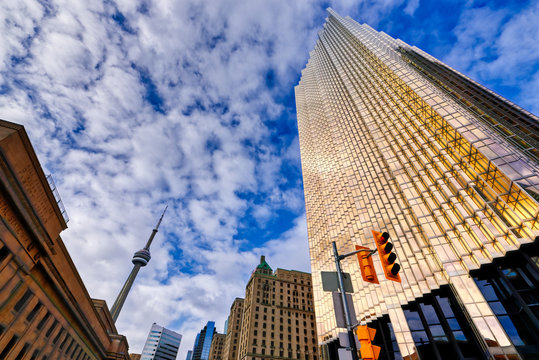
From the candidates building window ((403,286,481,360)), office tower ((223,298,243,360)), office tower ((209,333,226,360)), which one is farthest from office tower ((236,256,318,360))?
office tower ((209,333,226,360))

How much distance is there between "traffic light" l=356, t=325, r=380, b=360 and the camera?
6.40 metres

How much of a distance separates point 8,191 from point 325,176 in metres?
70.2

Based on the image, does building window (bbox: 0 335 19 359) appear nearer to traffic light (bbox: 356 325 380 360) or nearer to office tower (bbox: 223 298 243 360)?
traffic light (bbox: 356 325 380 360)

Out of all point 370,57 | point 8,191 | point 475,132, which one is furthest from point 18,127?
point 370,57

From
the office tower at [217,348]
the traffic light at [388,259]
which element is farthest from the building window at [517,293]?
the office tower at [217,348]

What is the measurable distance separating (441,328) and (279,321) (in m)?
67.1

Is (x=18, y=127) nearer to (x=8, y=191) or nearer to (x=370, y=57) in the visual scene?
(x=8, y=191)

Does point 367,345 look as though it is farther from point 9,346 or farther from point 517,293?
point 9,346

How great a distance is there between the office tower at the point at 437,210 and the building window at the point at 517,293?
0.09m

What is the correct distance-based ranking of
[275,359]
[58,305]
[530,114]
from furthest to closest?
1. [275,359]
2. [530,114]
3. [58,305]

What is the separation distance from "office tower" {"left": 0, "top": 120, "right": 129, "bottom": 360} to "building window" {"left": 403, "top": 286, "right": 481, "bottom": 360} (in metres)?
40.7

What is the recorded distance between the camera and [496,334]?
2431cm

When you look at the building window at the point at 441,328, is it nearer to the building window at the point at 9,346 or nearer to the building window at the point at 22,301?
the building window at the point at 22,301

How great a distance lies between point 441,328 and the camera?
29.9 m
